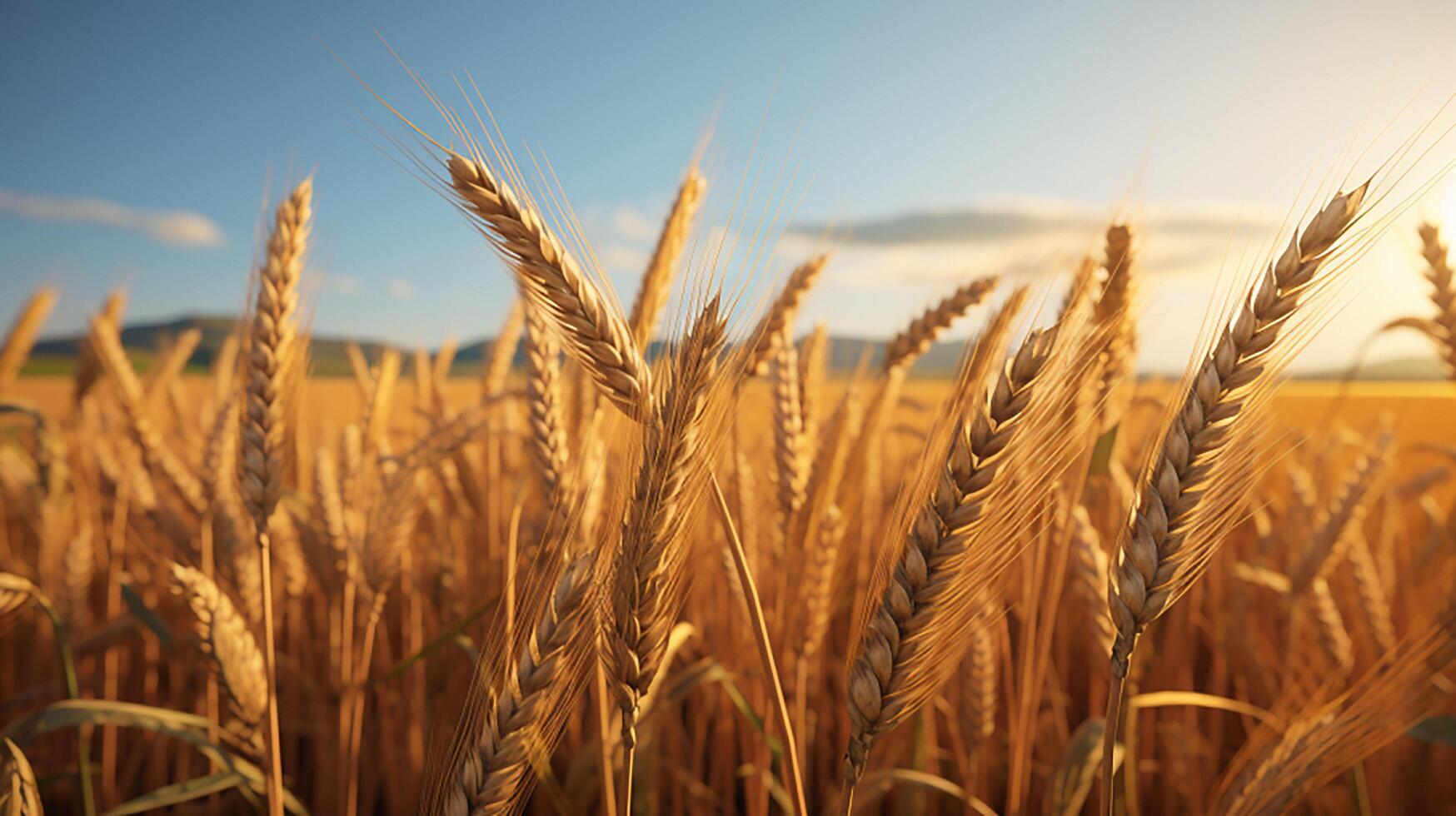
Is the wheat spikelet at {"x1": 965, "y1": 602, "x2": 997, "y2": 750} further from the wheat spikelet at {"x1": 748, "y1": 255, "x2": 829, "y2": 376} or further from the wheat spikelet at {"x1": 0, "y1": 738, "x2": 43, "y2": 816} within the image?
the wheat spikelet at {"x1": 0, "y1": 738, "x2": 43, "y2": 816}

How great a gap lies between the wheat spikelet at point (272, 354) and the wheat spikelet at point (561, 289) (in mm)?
470

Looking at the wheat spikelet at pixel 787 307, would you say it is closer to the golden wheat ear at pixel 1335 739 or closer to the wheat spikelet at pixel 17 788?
the golden wheat ear at pixel 1335 739

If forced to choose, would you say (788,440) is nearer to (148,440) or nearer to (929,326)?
(929,326)

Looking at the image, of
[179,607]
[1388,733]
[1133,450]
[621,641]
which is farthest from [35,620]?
[1133,450]

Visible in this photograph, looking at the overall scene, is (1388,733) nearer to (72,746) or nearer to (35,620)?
(72,746)

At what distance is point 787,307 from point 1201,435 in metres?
0.84

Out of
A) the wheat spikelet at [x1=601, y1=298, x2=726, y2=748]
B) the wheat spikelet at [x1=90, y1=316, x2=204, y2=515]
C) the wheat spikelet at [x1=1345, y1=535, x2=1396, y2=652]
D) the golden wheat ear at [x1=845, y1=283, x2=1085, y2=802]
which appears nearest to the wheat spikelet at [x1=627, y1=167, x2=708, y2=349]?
the wheat spikelet at [x1=601, y1=298, x2=726, y2=748]

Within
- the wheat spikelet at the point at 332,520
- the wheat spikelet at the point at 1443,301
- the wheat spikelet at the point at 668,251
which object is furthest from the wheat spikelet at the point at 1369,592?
the wheat spikelet at the point at 332,520

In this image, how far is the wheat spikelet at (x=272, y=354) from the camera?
1077 mm

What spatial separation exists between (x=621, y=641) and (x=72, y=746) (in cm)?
221

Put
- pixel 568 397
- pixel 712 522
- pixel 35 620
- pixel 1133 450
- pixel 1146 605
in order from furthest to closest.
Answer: pixel 1133 450 < pixel 35 620 < pixel 712 522 < pixel 568 397 < pixel 1146 605

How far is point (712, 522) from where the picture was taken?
6.49 feet

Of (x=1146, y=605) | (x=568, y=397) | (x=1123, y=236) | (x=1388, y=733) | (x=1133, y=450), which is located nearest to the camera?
(x=1146, y=605)

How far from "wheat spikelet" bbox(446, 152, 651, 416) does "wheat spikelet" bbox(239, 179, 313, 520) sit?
47 centimetres
